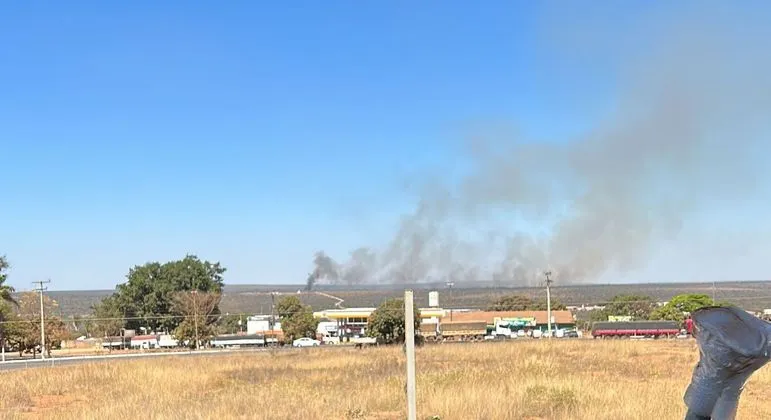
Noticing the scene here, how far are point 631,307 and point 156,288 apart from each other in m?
70.3

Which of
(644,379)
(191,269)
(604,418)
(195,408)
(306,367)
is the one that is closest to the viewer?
(604,418)

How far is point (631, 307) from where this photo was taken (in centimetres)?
11069

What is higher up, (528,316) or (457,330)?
(528,316)

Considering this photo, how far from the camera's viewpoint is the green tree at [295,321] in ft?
281

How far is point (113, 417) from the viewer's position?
44.3ft

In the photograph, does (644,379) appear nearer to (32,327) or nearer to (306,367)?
(306,367)

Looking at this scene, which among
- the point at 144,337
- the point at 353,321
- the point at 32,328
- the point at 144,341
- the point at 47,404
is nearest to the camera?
the point at 47,404

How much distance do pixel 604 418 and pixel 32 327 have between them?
65.9 meters

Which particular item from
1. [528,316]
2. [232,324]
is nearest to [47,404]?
[528,316]

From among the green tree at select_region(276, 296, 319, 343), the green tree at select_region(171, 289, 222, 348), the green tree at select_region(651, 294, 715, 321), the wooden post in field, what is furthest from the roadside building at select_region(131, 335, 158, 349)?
the wooden post in field

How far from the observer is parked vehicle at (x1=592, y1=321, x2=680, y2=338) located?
71.6 meters

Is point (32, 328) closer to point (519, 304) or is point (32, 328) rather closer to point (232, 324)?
point (232, 324)

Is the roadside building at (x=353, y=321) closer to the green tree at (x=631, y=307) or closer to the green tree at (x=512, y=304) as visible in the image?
the green tree at (x=512, y=304)

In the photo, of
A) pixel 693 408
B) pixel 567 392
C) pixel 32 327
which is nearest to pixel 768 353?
pixel 693 408
